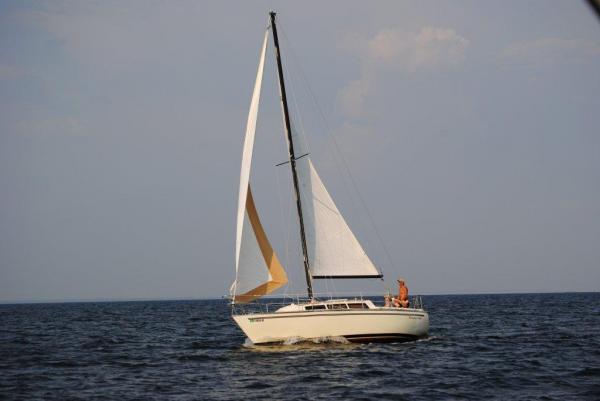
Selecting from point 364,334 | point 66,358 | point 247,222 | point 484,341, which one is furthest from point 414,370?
point 66,358

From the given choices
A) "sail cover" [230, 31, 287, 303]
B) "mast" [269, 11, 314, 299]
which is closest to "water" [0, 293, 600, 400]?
"sail cover" [230, 31, 287, 303]

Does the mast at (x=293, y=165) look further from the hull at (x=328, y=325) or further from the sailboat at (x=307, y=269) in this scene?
the hull at (x=328, y=325)

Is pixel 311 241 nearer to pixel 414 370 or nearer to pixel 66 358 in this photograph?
pixel 414 370

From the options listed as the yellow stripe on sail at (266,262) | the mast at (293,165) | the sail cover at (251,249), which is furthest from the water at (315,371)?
the mast at (293,165)

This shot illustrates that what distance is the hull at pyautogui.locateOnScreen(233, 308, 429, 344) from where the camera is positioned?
24.0 m

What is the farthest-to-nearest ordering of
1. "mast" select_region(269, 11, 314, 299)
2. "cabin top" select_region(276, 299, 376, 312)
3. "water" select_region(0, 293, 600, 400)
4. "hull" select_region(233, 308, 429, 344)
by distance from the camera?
"mast" select_region(269, 11, 314, 299) < "cabin top" select_region(276, 299, 376, 312) < "hull" select_region(233, 308, 429, 344) < "water" select_region(0, 293, 600, 400)

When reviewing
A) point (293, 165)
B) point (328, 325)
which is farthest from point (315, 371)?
point (293, 165)

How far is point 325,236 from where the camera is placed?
26.5 meters

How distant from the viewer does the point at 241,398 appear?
1700cm

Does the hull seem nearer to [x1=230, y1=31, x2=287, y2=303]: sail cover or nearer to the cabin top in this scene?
the cabin top

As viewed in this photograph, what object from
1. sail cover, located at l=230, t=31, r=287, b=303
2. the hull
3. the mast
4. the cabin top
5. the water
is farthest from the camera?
the mast

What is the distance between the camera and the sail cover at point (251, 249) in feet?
83.9

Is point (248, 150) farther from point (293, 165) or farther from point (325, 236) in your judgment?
point (325, 236)

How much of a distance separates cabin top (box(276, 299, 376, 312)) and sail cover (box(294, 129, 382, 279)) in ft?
5.65
